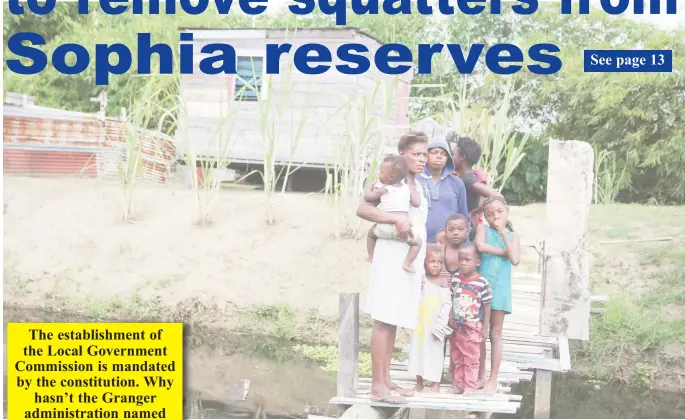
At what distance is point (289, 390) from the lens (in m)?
6.53

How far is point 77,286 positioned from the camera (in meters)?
9.13

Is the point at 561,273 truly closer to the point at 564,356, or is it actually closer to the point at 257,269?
the point at 564,356

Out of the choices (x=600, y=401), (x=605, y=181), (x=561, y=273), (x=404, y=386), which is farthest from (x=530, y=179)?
(x=404, y=386)

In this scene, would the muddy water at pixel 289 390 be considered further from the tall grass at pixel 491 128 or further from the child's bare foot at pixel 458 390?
the child's bare foot at pixel 458 390

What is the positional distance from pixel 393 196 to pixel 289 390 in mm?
3440

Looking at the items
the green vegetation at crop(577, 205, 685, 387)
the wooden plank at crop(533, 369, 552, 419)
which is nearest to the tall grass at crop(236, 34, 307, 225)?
the green vegetation at crop(577, 205, 685, 387)

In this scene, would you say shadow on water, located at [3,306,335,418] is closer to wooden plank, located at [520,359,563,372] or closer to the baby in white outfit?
wooden plank, located at [520,359,563,372]

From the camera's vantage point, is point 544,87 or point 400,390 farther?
A: point 544,87

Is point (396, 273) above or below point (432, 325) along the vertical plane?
above

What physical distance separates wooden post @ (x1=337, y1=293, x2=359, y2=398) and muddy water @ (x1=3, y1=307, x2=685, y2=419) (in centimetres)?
196

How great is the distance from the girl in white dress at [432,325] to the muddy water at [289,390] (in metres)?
2.13

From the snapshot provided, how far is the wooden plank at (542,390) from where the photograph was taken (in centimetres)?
488

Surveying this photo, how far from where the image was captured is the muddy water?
6094mm

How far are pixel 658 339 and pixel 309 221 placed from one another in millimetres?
3693
